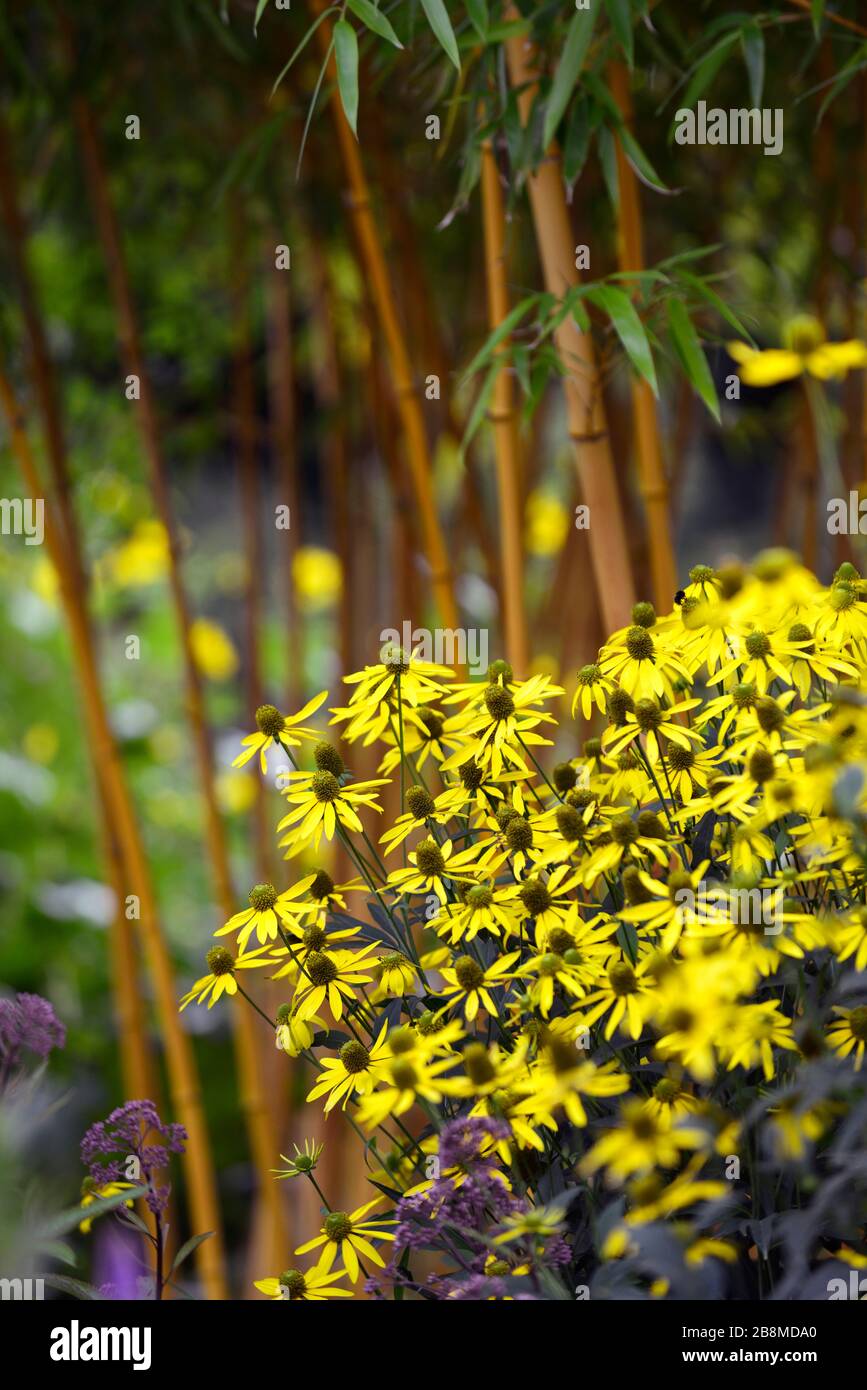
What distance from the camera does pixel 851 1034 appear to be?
Result: 1.72 ft

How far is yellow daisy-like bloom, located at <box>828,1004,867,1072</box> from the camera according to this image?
0.52 metres

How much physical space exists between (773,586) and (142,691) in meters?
2.26

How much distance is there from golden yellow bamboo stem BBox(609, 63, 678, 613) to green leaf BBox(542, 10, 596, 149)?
157mm

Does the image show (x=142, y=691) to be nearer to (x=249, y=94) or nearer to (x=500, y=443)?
(x=249, y=94)

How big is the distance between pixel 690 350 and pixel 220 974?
48 cm

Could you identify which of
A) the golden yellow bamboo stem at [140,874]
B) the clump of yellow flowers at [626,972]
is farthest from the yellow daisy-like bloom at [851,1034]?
the golden yellow bamboo stem at [140,874]

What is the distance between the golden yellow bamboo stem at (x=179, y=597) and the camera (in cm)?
130

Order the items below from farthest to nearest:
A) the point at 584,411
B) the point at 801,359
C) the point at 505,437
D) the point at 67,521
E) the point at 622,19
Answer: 1. the point at 67,521
2. the point at 505,437
3. the point at 584,411
4. the point at 622,19
5. the point at 801,359

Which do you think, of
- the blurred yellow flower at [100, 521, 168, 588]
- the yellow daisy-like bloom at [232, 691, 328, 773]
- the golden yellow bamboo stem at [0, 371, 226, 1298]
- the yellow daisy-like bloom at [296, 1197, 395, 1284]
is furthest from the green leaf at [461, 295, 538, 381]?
the blurred yellow flower at [100, 521, 168, 588]

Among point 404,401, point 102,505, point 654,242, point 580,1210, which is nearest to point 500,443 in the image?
point 404,401

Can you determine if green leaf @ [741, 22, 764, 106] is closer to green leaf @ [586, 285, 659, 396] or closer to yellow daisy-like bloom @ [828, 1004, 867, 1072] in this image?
green leaf @ [586, 285, 659, 396]

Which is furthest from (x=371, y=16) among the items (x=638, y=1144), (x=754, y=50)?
(x=638, y=1144)

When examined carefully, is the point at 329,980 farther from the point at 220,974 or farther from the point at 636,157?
the point at 636,157

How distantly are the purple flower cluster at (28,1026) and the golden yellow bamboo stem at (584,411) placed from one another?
1.56 ft
